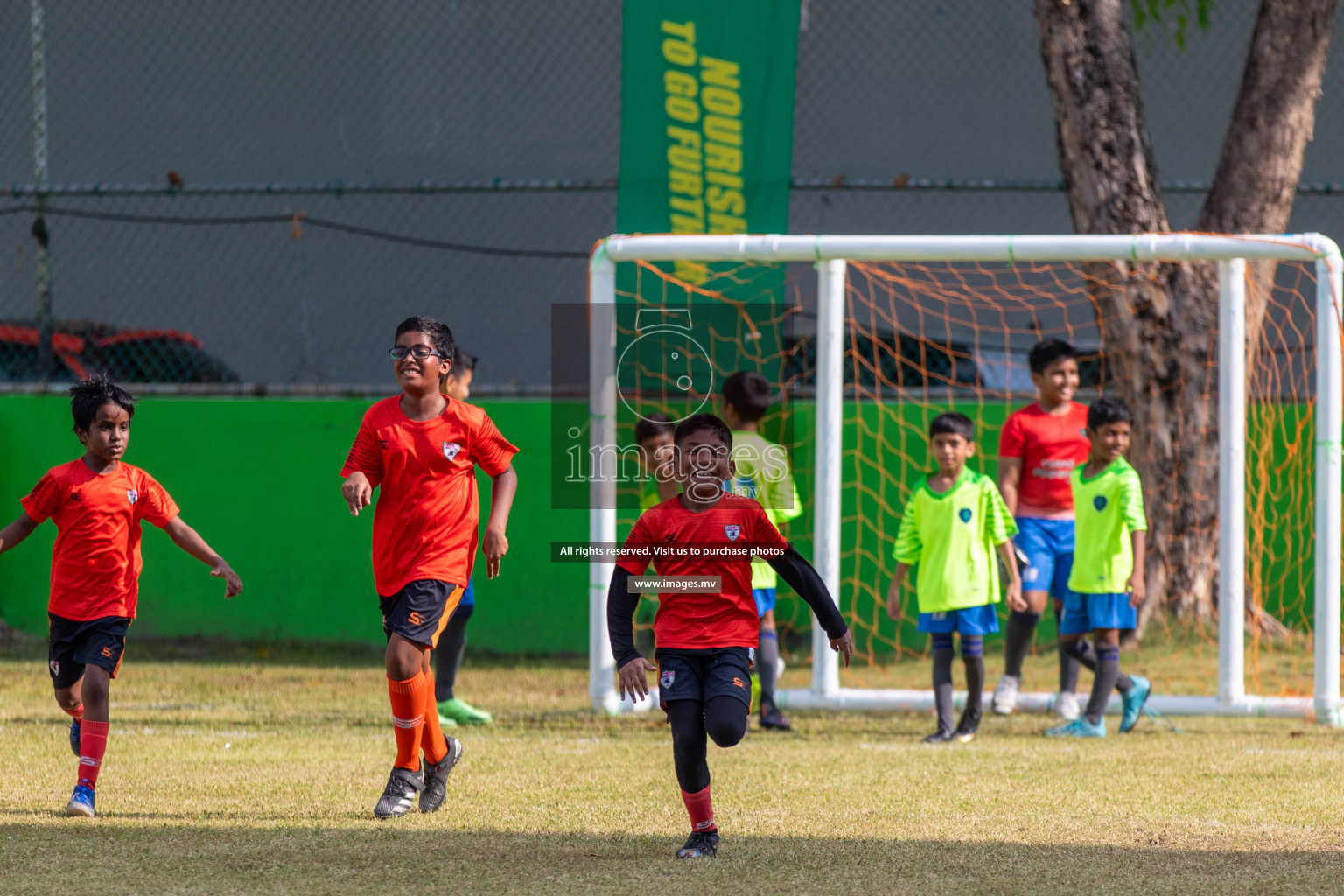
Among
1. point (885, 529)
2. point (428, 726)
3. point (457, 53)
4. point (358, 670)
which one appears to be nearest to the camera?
point (428, 726)

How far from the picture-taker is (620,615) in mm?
3906

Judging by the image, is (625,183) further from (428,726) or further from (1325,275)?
(428,726)

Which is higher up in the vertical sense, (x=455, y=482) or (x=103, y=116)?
(x=103, y=116)

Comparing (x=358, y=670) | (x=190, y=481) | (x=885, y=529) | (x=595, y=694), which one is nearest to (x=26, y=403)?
(x=190, y=481)

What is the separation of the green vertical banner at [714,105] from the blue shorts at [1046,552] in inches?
120

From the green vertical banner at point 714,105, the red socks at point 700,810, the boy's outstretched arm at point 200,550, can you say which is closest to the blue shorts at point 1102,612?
the red socks at point 700,810

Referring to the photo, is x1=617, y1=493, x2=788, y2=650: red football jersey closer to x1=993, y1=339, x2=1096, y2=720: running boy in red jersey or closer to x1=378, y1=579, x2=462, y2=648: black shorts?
x1=378, y1=579, x2=462, y2=648: black shorts

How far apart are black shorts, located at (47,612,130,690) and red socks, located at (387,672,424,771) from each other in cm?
94

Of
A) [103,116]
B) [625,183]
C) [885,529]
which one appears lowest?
[885,529]

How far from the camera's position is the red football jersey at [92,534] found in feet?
15.0

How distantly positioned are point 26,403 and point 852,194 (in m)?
5.97

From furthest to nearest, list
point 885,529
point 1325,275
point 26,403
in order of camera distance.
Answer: point 26,403, point 885,529, point 1325,275

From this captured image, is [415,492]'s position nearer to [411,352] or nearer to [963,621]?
A: [411,352]

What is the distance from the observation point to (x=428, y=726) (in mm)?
4492
